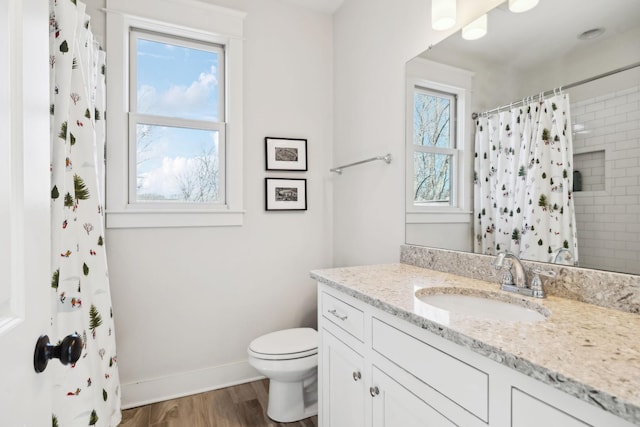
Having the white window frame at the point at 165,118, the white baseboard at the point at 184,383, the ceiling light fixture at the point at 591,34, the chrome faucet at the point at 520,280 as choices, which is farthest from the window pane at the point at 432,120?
the white baseboard at the point at 184,383

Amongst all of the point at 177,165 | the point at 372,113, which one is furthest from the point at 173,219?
the point at 372,113

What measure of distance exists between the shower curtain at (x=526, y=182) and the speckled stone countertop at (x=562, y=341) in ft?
0.71

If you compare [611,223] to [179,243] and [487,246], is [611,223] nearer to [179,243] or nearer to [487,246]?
[487,246]

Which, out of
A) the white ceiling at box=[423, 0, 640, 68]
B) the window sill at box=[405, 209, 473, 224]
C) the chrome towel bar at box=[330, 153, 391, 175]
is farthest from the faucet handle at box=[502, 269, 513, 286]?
the chrome towel bar at box=[330, 153, 391, 175]

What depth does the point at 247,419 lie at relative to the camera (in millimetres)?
1882

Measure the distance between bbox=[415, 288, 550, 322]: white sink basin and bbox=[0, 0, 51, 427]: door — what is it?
1.00m

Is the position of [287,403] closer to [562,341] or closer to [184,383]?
[184,383]

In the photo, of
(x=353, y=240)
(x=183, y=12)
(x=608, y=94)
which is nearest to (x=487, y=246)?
(x=608, y=94)

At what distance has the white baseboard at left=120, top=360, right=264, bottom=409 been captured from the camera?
2.03 m

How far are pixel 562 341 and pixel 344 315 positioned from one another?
2.50 feet

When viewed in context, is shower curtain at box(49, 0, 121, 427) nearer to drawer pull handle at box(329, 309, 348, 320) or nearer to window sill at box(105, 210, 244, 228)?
window sill at box(105, 210, 244, 228)

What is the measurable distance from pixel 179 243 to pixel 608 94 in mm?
2159

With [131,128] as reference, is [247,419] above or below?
below

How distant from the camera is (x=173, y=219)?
2.12 meters
